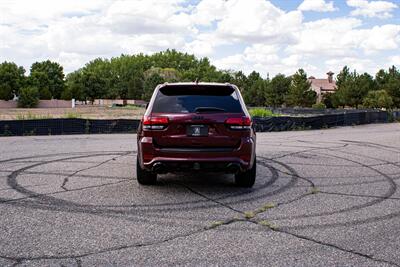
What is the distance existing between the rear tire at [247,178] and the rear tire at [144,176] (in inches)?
52.2

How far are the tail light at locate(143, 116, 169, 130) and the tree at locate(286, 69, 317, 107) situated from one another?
65639 millimetres

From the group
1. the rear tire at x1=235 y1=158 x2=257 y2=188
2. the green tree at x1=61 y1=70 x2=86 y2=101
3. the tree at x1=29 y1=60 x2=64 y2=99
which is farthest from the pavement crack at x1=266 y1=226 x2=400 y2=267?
the green tree at x1=61 y1=70 x2=86 y2=101

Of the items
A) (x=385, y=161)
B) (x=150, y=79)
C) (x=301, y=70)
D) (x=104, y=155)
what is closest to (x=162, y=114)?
(x=104, y=155)

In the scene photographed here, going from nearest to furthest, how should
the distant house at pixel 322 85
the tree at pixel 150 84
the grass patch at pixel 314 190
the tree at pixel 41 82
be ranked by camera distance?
the grass patch at pixel 314 190 < the tree at pixel 41 82 < the tree at pixel 150 84 < the distant house at pixel 322 85

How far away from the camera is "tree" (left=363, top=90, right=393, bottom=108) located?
5791 centimetres

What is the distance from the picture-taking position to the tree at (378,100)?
5791 cm

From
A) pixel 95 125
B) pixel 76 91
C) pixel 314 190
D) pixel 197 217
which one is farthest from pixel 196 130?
pixel 76 91

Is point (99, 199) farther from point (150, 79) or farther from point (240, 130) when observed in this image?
point (150, 79)

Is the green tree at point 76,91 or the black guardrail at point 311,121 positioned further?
the green tree at point 76,91

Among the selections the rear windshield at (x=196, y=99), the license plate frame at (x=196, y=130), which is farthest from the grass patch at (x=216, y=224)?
the rear windshield at (x=196, y=99)

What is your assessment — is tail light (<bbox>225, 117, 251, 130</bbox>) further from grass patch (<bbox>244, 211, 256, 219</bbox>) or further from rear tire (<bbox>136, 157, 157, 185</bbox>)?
rear tire (<bbox>136, 157, 157, 185</bbox>)

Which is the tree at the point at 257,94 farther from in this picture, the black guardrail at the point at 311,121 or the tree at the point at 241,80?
the black guardrail at the point at 311,121

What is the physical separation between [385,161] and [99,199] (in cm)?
730

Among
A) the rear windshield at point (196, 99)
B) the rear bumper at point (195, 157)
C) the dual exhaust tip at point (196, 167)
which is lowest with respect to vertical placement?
the dual exhaust tip at point (196, 167)
